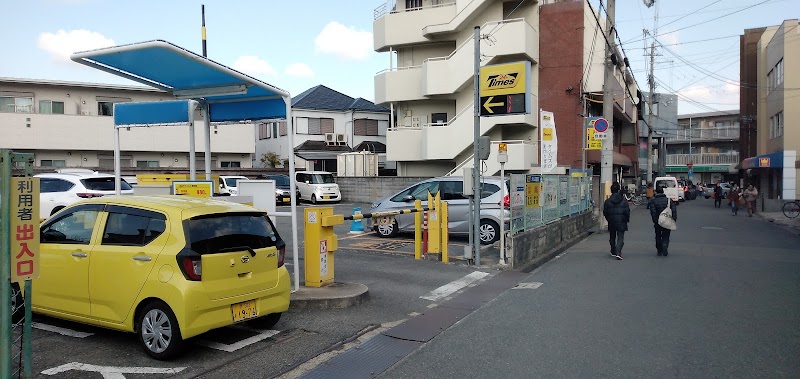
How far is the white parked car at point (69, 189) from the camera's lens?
45.5 ft

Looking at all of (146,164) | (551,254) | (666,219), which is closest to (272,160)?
(146,164)

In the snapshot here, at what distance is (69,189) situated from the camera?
14.1 metres

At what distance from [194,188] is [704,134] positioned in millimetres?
67602

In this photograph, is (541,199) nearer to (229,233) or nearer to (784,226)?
(229,233)

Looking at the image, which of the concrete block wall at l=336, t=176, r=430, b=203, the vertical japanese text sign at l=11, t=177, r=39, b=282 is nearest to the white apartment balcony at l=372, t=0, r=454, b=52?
the concrete block wall at l=336, t=176, r=430, b=203

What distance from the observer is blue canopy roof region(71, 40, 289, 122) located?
7.54m

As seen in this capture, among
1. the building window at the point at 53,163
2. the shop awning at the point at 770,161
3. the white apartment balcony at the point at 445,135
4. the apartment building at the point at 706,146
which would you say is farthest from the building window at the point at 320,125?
the apartment building at the point at 706,146

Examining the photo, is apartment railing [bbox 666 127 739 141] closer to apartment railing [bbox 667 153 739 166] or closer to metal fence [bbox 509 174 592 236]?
apartment railing [bbox 667 153 739 166]

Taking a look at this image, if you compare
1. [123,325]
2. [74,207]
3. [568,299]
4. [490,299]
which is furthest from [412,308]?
[74,207]

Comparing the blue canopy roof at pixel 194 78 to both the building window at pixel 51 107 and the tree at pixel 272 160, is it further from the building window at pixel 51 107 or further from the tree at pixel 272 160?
the tree at pixel 272 160

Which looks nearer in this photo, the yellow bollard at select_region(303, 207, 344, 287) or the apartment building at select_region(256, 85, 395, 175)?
the yellow bollard at select_region(303, 207, 344, 287)

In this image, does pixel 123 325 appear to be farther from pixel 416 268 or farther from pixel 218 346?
pixel 416 268

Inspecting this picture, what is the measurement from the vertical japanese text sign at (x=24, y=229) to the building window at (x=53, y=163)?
31.1m

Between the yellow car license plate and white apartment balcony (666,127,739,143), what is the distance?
63.5 metres
